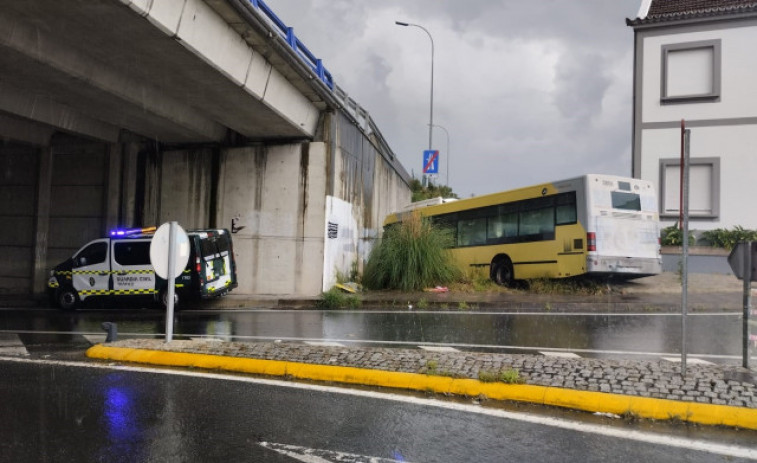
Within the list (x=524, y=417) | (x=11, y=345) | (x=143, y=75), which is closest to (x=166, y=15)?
(x=143, y=75)

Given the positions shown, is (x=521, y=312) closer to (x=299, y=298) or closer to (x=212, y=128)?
(x=299, y=298)

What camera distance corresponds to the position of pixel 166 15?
944cm

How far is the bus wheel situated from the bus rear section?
108 inches

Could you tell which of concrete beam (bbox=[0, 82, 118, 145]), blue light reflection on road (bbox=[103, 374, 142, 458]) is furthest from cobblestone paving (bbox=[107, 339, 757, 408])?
concrete beam (bbox=[0, 82, 118, 145])

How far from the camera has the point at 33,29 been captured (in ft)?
32.4

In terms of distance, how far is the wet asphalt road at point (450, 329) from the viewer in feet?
26.9

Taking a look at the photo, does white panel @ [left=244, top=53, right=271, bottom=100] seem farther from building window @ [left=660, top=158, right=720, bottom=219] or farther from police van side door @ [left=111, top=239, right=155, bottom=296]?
building window @ [left=660, top=158, right=720, bottom=219]

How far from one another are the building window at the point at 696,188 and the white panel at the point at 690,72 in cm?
244

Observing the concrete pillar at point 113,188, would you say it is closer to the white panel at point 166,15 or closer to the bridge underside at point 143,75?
the bridge underside at point 143,75

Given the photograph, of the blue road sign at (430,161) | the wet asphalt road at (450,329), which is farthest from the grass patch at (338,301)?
the blue road sign at (430,161)

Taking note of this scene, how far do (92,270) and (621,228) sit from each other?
13.7 meters

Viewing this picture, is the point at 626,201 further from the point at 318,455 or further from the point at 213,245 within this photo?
the point at 318,455

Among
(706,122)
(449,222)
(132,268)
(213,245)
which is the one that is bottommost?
(132,268)

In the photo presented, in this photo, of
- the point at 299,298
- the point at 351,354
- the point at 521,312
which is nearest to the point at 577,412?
the point at 351,354
